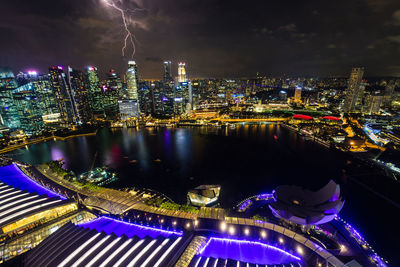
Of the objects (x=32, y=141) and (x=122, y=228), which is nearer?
(x=122, y=228)

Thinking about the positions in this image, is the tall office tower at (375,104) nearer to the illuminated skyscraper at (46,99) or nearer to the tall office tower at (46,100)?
the illuminated skyscraper at (46,99)

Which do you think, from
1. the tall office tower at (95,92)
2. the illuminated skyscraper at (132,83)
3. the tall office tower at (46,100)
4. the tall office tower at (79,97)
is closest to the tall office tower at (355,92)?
the illuminated skyscraper at (132,83)

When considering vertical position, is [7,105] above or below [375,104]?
above

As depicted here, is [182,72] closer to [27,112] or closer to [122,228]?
[27,112]

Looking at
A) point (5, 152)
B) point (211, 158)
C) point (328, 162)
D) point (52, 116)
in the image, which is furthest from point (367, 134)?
point (52, 116)

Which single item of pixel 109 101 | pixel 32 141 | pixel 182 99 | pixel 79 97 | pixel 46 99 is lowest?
pixel 32 141

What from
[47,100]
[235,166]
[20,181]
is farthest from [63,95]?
[235,166]
